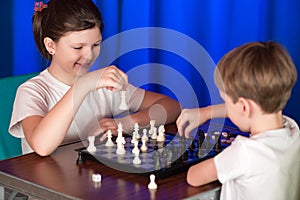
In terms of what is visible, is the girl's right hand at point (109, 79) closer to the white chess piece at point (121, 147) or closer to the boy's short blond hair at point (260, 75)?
the white chess piece at point (121, 147)

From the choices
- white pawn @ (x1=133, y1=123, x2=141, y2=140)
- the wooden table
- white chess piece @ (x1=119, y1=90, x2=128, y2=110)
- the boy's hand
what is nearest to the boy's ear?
the wooden table

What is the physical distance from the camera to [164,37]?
10.0 ft

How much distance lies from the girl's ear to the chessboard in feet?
1.44

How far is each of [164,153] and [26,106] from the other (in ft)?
1.92

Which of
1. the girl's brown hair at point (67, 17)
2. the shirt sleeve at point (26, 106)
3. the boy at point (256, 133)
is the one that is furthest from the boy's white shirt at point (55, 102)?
the boy at point (256, 133)

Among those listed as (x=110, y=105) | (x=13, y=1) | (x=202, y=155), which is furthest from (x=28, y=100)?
(x=13, y=1)

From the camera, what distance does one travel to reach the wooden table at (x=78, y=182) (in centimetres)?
169

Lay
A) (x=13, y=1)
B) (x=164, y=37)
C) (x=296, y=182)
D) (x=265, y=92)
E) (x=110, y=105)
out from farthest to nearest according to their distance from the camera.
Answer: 1. (x=13, y=1)
2. (x=164, y=37)
3. (x=110, y=105)
4. (x=296, y=182)
5. (x=265, y=92)

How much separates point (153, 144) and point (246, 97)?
434mm

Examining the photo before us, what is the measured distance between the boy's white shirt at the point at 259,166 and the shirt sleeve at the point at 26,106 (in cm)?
78

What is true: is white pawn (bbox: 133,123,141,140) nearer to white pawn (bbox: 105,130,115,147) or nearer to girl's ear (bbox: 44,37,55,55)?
white pawn (bbox: 105,130,115,147)

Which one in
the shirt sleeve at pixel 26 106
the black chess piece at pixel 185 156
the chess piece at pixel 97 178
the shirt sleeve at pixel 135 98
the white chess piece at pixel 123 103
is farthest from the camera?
the shirt sleeve at pixel 135 98

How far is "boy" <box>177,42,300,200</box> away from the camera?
5.53 feet

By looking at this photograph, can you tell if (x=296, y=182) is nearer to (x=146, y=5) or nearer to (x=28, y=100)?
(x=28, y=100)
